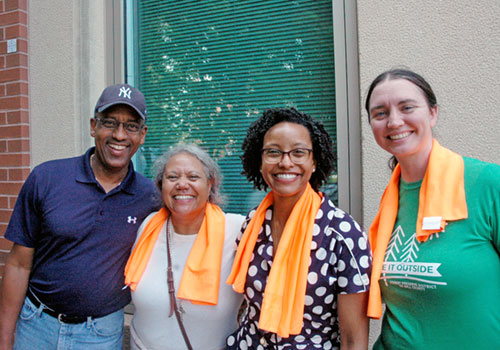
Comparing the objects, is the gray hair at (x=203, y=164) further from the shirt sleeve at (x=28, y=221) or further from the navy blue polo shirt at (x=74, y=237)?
the shirt sleeve at (x=28, y=221)

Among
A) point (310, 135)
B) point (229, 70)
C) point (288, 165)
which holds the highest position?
point (229, 70)

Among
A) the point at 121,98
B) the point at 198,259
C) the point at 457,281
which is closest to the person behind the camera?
the point at 457,281

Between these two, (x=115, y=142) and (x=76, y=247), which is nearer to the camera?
(x=76, y=247)

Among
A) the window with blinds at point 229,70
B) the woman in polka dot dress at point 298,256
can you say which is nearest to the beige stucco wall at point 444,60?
the window with blinds at point 229,70

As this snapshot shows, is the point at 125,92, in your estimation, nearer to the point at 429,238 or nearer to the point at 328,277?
the point at 328,277

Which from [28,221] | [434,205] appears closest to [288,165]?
[434,205]

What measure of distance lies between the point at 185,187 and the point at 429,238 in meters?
1.33

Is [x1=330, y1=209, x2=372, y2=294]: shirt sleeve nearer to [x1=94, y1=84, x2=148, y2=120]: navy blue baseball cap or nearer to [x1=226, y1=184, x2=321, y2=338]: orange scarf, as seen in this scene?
[x1=226, y1=184, x2=321, y2=338]: orange scarf

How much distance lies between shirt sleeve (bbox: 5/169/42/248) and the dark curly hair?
1.27 m

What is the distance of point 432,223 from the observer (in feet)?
5.01

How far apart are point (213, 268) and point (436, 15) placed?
217cm

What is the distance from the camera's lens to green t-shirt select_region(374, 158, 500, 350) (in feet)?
4.69

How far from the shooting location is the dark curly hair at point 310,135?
1888 millimetres

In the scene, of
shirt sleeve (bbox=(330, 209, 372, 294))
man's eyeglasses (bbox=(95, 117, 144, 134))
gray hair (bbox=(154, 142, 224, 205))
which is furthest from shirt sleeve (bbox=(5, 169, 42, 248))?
shirt sleeve (bbox=(330, 209, 372, 294))
